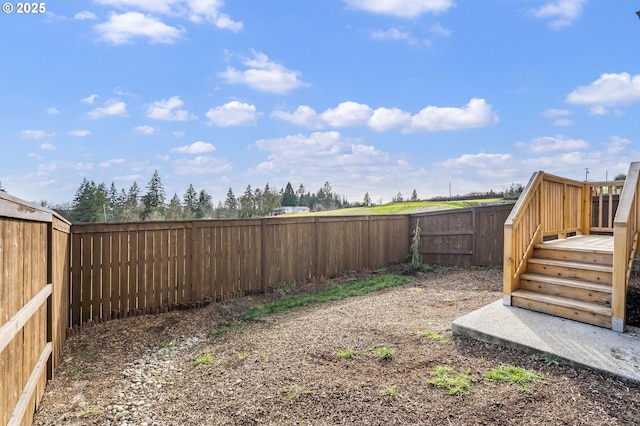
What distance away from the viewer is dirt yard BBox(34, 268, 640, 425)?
2.22m

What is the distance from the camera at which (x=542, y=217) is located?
5.05 meters

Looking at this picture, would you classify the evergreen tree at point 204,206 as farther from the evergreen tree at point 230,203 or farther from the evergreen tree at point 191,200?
the evergreen tree at point 230,203

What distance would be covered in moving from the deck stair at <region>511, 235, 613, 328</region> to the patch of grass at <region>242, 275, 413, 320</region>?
9.18 ft

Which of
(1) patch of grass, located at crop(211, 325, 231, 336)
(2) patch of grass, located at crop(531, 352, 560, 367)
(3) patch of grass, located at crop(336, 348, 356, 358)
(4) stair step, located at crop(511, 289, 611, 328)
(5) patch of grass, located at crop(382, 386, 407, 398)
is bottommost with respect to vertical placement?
(1) patch of grass, located at crop(211, 325, 231, 336)

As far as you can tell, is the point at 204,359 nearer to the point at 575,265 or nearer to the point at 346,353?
the point at 346,353

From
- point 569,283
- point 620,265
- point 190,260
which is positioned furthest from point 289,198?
point 620,265

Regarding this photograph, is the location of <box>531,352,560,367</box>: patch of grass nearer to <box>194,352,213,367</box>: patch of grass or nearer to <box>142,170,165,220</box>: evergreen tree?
<box>194,352,213,367</box>: patch of grass

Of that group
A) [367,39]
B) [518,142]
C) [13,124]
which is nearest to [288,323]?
[13,124]

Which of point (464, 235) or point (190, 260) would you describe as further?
point (464, 235)

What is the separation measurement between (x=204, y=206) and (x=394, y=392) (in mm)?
37474

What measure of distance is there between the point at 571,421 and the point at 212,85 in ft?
35.7

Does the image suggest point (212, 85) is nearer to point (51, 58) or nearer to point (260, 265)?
point (51, 58)

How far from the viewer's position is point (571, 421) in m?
2.07

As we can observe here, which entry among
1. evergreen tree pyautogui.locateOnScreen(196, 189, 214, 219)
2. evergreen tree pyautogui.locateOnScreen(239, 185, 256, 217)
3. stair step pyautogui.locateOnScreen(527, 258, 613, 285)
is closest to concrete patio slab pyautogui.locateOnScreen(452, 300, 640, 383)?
stair step pyautogui.locateOnScreen(527, 258, 613, 285)
